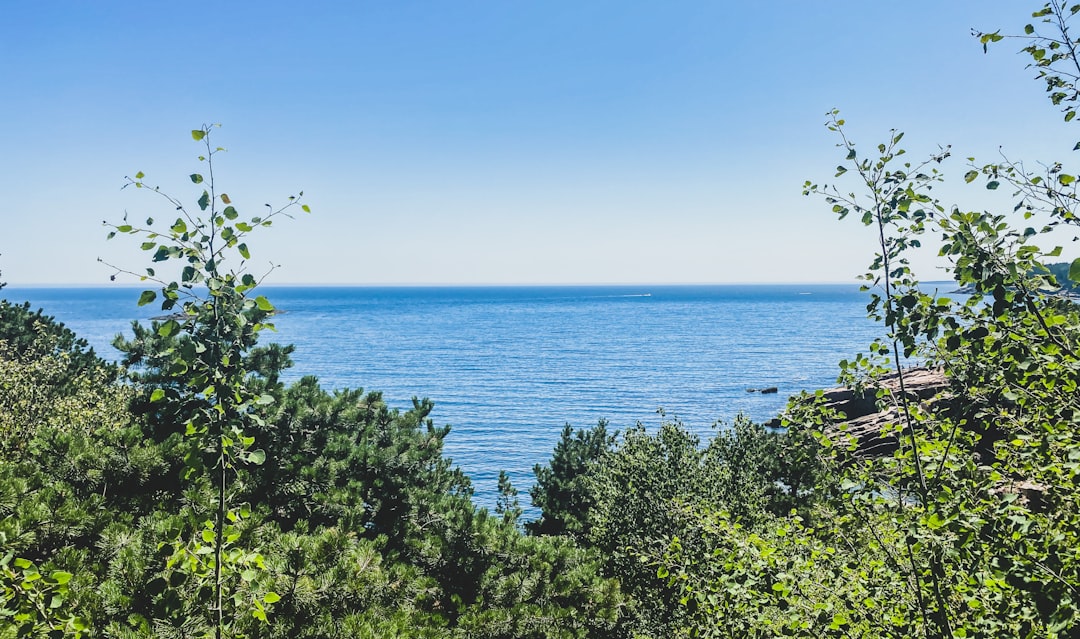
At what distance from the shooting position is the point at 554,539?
11.8 metres

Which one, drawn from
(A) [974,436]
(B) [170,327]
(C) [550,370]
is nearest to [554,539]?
(A) [974,436]

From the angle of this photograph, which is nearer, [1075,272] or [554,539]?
→ [1075,272]

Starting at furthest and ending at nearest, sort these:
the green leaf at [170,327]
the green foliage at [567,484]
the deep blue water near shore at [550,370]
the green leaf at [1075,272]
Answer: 1. the deep blue water near shore at [550,370]
2. the green foliage at [567,484]
3. the green leaf at [170,327]
4. the green leaf at [1075,272]

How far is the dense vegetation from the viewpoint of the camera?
10.9ft

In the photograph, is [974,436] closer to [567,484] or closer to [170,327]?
[170,327]

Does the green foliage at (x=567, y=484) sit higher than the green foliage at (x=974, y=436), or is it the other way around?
the green foliage at (x=974, y=436)

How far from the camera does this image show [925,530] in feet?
12.9

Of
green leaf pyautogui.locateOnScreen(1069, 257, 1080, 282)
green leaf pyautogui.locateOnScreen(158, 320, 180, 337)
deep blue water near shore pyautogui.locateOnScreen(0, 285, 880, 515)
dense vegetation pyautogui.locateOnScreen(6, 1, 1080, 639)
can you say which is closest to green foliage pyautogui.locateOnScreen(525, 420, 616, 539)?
dense vegetation pyautogui.locateOnScreen(6, 1, 1080, 639)

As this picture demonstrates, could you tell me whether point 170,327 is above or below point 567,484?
above

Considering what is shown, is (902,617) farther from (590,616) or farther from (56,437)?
(56,437)

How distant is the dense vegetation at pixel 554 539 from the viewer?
3.33 metres

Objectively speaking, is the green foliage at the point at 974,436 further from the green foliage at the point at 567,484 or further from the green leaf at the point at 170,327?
the green foliage at the point at 567,484

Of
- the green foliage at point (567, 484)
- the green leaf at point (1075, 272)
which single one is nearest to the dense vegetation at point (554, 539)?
the green leaf at point (1075, 272)

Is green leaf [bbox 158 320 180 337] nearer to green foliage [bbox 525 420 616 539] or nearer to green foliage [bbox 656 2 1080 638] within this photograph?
green foliage [bbox 656 2 1080 638]
